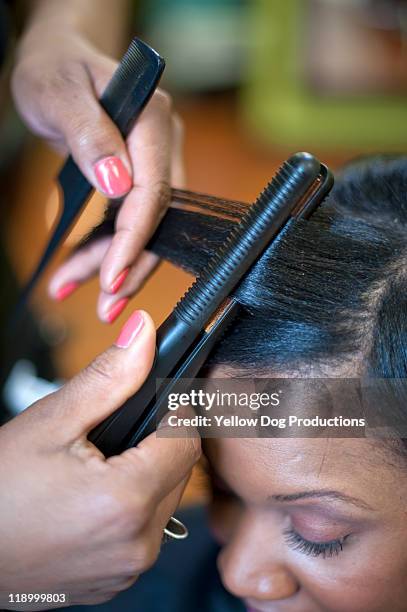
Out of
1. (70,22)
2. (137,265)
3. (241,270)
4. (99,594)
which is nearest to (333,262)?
(241,270)

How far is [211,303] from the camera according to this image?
0.61 m

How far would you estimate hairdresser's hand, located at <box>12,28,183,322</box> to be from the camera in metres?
0.74

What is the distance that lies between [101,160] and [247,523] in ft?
1.27

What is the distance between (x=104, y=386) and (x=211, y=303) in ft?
0.36

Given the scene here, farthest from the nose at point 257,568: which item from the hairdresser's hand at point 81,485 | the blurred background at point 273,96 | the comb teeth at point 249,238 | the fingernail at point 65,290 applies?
the blurred background at point 273,96

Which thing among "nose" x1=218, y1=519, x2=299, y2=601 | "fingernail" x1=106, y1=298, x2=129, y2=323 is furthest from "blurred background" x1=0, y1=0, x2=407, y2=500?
"nose" x1=218, y1=519, x2=299, y2=601

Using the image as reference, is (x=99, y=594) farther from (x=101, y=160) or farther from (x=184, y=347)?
(x=101, y=160)

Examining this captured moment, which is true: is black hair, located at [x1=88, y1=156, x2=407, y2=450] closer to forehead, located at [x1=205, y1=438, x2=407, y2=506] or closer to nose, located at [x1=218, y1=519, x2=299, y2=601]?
forehead, located at [x1=205, y1=438, x2=407, y2=506]

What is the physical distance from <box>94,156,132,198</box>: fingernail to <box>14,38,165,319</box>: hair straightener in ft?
0.12

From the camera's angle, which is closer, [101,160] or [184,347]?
[184,347]

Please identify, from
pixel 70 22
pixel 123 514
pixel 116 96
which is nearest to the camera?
pixel 123 514

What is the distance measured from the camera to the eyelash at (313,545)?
2.27ft

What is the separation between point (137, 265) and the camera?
79cm

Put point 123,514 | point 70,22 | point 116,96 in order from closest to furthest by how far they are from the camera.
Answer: point 123,514 → point 116,96 → point 70,22
